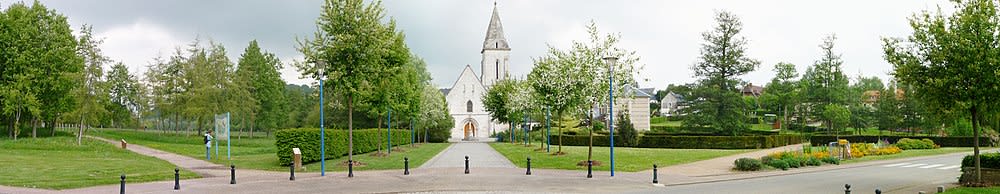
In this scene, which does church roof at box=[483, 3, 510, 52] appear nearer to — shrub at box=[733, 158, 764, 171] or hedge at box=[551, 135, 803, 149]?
hedge at box=[551, 135, 803, 149]

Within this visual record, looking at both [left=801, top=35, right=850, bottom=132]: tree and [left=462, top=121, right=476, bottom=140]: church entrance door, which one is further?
[left=462, top=121, right=476, bottom=140]: church entrance door

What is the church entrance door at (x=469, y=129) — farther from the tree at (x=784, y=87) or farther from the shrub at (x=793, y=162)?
the shrub at (x=793, y=162)

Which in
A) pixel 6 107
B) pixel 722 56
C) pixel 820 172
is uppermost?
pixel 722 56

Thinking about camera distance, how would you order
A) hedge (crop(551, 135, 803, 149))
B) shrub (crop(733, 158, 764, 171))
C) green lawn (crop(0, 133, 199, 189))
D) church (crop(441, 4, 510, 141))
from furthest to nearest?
church (crop(441, 4, 510, 141)) → hedge (crop(551, 135, 803, 149)) → shrub (crop(733, 158, 764, 171)) → green lawn (crop(0, 133, 199, 189))

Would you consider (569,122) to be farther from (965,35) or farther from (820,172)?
(965,35)

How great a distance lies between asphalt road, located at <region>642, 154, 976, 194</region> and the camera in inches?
669

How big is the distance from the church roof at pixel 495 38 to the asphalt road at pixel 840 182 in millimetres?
67136

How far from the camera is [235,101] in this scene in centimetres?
5694

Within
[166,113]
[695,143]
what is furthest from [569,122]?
[166,113]

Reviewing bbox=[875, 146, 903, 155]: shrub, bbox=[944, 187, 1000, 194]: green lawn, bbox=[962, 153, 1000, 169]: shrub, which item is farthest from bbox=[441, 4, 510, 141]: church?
bbox=[944, 187, 1000, 194]: green lawn

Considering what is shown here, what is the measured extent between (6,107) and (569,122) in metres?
45.6

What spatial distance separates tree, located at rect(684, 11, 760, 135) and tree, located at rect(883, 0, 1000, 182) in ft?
147

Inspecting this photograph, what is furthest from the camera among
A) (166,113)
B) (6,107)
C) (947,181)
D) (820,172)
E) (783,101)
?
(783,101)

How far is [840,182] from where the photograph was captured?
63.7 feet
